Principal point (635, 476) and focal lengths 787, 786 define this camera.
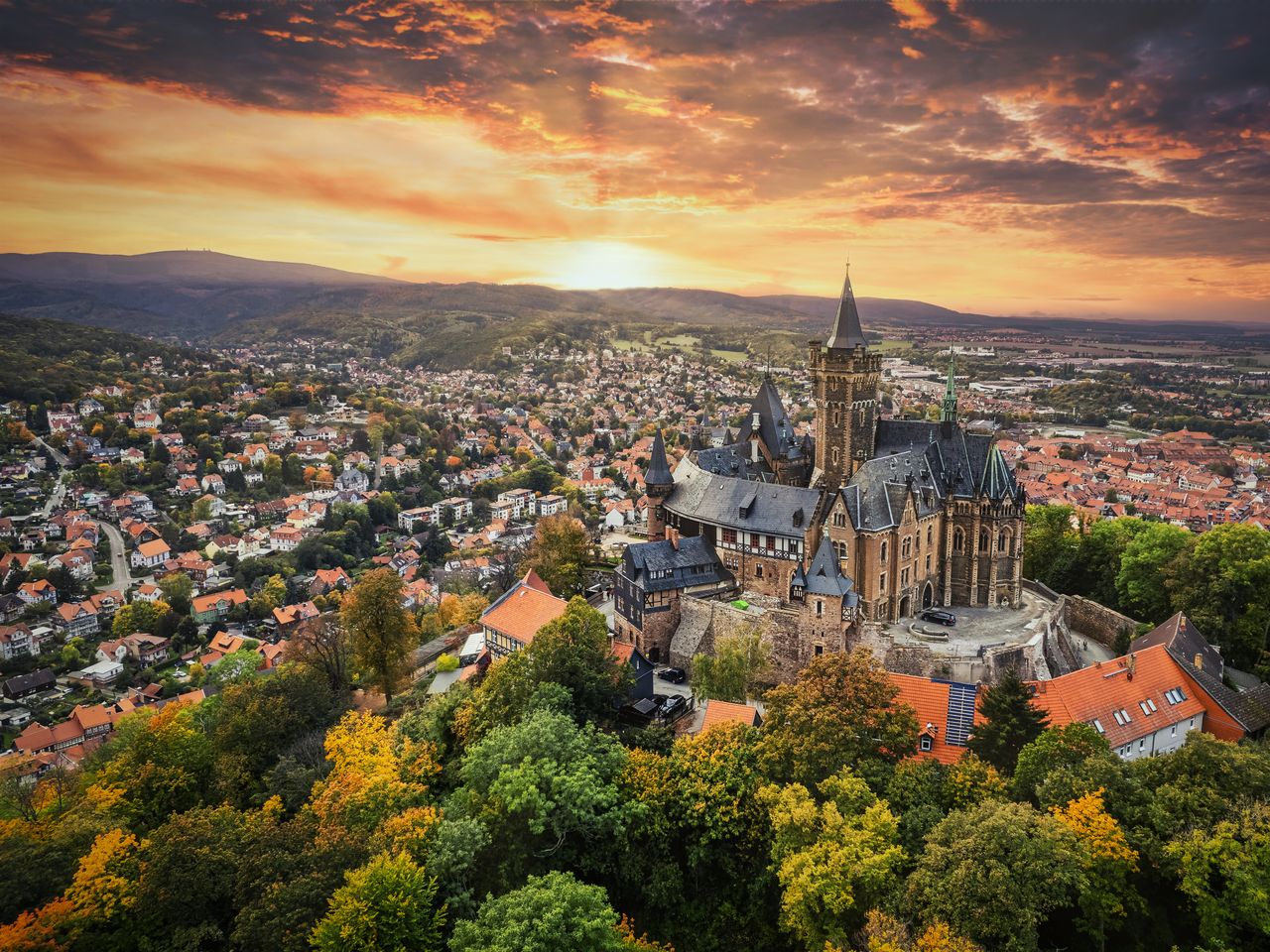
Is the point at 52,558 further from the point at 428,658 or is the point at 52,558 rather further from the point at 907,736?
the point at 907,736

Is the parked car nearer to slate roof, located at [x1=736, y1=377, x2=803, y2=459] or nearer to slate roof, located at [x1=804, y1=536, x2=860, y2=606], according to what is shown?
slate roof, located at [x1=804, y1=536, x2=860, y2=606]

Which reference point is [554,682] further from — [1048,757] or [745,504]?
[1048,757]

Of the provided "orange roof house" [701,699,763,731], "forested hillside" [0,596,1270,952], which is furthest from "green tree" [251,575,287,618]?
"orange roof house" [701,699,763,731]

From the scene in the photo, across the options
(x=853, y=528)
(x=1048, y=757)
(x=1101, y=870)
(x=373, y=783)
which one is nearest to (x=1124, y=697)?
(x=1048, y=757)

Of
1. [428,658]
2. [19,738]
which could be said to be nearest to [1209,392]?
[428,658]

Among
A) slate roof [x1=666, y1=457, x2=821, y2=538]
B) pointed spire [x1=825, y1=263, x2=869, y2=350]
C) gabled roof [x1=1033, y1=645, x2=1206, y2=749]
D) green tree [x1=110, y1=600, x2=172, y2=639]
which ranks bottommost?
green tree [x1=110, y1=600, x2=172, y2=639]
